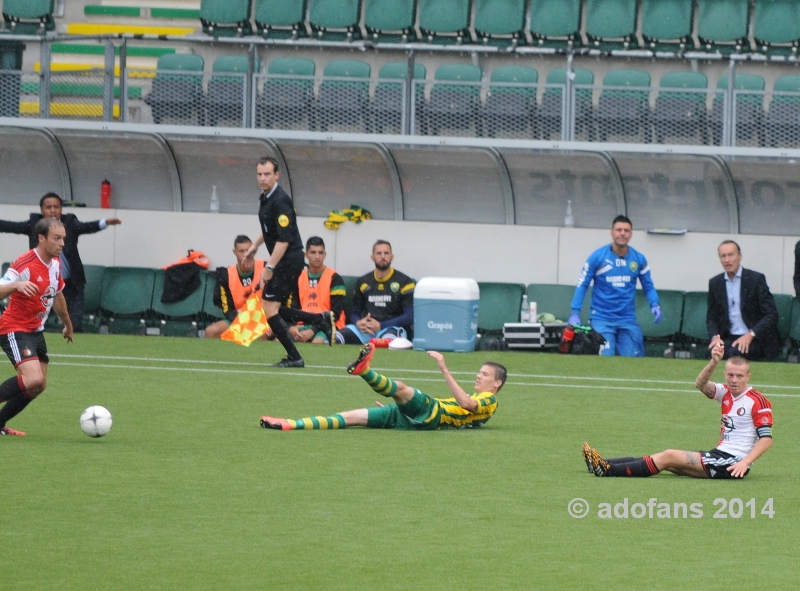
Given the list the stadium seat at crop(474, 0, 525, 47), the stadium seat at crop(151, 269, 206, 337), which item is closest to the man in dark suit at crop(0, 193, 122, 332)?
the stadium seat at crop(151, 269, 206, 337)

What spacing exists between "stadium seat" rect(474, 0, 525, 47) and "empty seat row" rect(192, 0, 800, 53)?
2 centimetres

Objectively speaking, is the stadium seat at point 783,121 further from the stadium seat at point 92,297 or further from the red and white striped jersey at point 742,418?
the stadium seat at point 92,297

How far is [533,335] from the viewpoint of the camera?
15.3 metres

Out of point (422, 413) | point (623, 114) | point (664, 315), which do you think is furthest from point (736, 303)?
point (422, 413)

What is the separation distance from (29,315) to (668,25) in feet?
43.7

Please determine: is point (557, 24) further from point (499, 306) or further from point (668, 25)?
point (499, 306)

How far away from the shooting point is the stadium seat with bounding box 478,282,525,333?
1609 centimetres

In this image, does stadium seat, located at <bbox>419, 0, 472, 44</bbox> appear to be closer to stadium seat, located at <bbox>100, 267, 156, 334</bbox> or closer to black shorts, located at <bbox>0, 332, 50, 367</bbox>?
stadium seat, located at <bbox>100, 267, 156, 334</bbox>

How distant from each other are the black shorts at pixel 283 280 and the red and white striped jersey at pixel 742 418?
222 inches

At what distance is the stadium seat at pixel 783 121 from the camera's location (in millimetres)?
15312

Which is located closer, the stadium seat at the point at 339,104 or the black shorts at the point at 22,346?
the black shorts at the point at 22,346

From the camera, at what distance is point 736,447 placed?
741 cm

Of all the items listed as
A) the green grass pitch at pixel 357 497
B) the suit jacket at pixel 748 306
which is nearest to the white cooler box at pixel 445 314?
the suit jacket at pixel 748 306

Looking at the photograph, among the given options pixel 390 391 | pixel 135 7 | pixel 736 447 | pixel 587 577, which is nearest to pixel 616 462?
pixel 736 447
